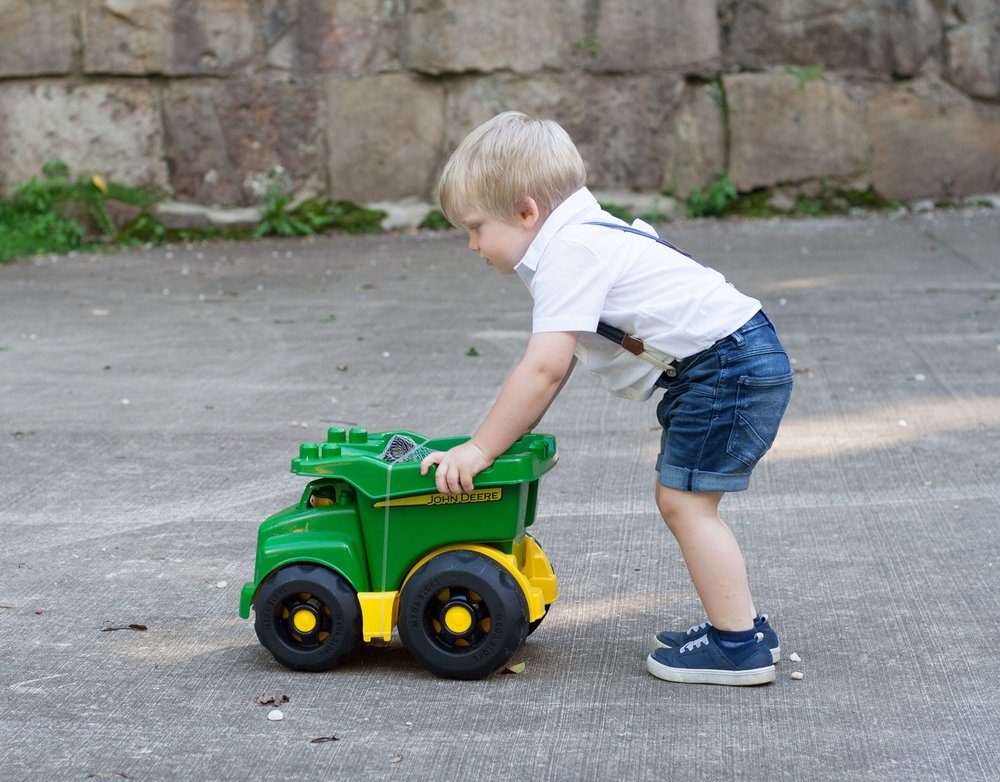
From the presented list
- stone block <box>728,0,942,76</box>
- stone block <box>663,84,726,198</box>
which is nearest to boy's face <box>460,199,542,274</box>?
stone block <box>663,84,726,198</box>

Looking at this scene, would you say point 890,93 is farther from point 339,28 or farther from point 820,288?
point 339,28

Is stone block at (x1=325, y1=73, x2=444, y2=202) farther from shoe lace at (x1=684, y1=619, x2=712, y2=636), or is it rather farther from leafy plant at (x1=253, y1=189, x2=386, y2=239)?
shoe lace at (x1=684, y1=619, x2=712, y2=636)

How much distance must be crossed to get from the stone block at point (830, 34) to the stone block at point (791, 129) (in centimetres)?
23

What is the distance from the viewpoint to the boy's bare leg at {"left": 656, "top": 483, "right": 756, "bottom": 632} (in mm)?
2830

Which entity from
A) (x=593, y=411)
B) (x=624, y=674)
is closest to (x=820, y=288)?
(x=593, y=411)

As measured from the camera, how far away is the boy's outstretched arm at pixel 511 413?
2.73 m

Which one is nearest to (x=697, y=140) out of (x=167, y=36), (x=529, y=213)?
Answer: (x=167, y=36)

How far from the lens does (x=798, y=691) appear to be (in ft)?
9.08

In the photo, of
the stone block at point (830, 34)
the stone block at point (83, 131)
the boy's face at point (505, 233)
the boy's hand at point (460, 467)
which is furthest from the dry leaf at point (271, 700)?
the stone block at point (830, 34)

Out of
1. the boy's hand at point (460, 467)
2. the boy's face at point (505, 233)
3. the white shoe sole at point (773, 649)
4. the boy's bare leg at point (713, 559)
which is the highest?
the boy's face at point (505, 233)

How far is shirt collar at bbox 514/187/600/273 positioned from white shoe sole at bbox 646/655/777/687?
886 mm

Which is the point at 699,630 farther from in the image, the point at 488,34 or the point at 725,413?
the point at 488,34

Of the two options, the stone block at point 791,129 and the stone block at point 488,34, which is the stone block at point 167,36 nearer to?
the stone block at point 488,34

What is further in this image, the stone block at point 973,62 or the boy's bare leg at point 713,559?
the stone block at point 973,62
